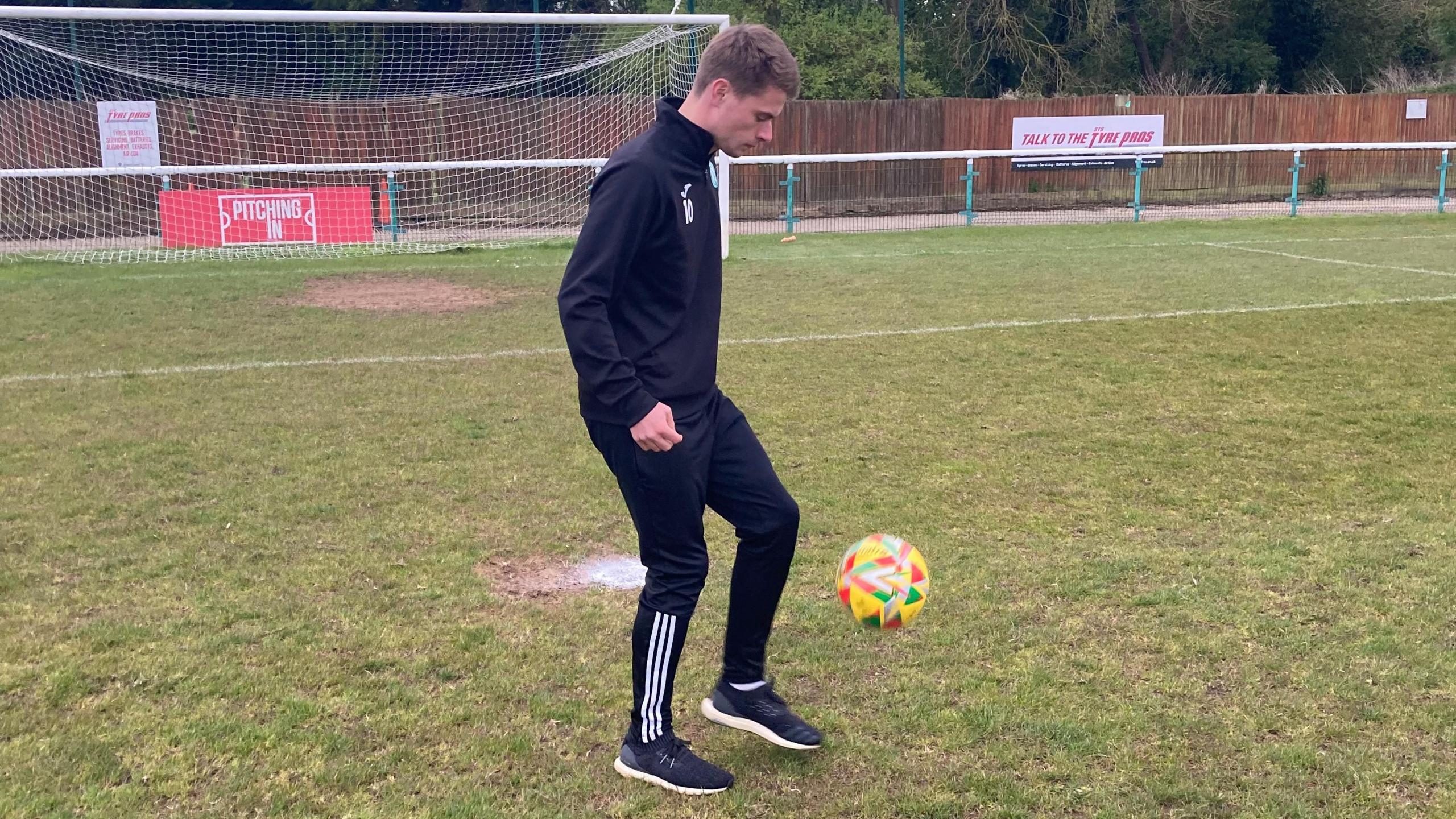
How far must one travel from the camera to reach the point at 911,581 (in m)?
3.68

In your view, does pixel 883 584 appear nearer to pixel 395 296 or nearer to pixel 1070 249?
pixel 395 296

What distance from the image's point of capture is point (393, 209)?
61.1ft

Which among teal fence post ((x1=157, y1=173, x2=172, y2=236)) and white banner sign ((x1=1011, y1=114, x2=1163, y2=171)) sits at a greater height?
white banner sign ((x1=1011, y1=114, x2=1163, y2=171))

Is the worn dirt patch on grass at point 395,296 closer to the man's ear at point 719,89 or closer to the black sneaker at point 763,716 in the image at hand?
the black sneaker at point 763,716

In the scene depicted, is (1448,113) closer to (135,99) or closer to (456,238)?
(456,238)

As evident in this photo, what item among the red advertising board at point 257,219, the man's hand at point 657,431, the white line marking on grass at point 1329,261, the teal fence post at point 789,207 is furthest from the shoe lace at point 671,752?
the teal fence post at point 789,207

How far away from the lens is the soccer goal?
54.2 feet

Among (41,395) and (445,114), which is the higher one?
(445,114)

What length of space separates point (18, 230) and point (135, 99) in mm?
4306

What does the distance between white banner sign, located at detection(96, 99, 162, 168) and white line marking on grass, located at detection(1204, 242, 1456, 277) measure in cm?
1689

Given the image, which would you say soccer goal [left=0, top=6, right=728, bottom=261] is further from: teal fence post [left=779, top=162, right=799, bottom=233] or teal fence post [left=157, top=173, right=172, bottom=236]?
teal fence post [left=779, top=162, right=799, bottom=233]

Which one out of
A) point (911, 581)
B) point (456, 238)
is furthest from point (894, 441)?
point (456, 238)

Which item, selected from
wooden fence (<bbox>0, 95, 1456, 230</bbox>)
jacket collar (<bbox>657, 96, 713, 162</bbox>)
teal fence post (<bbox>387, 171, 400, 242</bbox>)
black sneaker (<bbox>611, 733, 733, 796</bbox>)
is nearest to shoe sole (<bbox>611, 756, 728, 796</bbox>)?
black sneaker (<bbox>611, 733, 733, 796</bbox>)

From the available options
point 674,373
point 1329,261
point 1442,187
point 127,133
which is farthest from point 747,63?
point 1442,187
